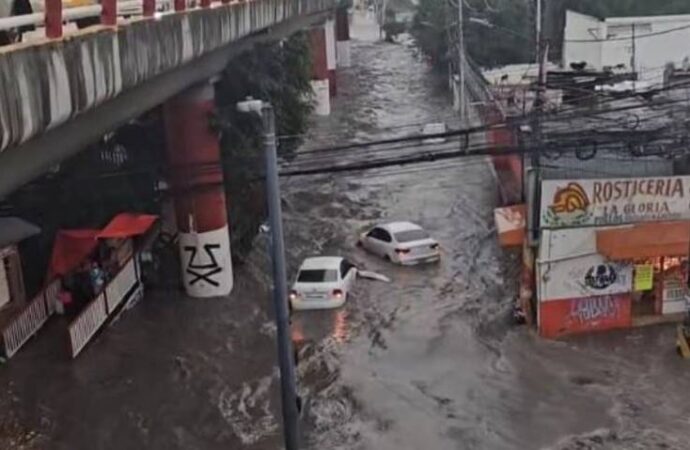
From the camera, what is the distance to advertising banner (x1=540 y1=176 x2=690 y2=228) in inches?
792

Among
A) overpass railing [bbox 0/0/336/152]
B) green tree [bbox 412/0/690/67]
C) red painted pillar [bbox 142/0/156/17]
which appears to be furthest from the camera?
green tree [bbox 412/0/690/67]

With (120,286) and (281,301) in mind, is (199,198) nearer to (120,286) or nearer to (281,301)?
(120,286)

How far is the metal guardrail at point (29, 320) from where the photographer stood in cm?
1853

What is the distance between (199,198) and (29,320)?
14.2 feet

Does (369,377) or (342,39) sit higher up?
(342,39)

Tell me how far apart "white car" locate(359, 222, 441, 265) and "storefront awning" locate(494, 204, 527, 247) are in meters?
4.29

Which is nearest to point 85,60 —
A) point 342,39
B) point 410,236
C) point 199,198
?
point 199,198

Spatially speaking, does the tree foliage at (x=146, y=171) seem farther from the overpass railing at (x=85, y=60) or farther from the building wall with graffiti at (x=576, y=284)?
the building wall with graffiti at (x=576, y=284)

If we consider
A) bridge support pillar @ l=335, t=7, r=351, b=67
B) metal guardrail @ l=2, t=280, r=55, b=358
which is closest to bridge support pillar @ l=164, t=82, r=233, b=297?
metal guardrail @ l=2, t=280, r=55, b=358

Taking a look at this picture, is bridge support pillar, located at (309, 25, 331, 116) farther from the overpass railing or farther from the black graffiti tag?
the overpass railing

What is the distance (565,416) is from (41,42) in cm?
1139

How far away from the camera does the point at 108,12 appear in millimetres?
10461

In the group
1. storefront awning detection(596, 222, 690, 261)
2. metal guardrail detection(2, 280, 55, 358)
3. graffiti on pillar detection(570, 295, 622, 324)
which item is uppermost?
storefront awning detection(596, 222, 690, 261)

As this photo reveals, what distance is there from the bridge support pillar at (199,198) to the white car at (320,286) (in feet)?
5.22
